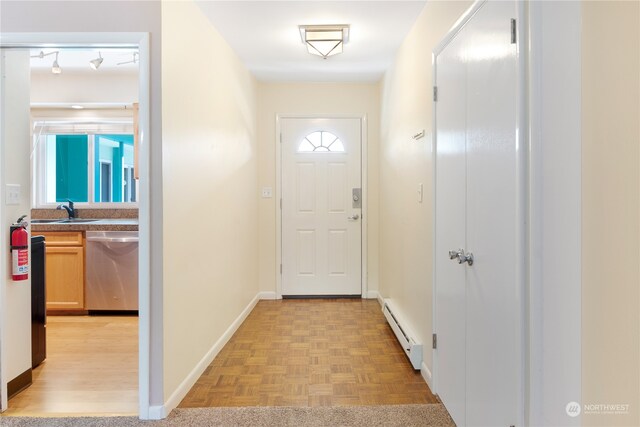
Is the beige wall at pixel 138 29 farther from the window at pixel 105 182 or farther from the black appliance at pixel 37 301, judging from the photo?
the window at pixel 105 182

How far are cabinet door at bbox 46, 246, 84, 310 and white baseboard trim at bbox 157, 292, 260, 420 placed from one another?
1.58 meters

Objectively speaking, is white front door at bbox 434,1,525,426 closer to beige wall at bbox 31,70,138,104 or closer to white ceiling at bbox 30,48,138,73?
white ceiling at bbox 30,48,138,73

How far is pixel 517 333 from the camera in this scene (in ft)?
4.36

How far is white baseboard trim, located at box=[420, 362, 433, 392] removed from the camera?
2.36 meters

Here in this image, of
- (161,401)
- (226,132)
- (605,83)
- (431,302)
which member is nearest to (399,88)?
(226,132)

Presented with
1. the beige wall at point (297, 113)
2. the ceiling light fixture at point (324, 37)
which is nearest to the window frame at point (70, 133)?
the beige wall at point (297, 113)

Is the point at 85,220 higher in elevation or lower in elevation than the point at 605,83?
lower

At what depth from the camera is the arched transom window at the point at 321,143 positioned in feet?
15.1

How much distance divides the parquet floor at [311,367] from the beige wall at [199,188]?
0.70 feet

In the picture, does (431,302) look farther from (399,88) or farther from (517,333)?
(399,88)

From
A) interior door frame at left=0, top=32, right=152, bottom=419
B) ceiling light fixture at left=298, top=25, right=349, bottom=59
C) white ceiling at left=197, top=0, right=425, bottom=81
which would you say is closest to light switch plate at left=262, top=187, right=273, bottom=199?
white ceiling at left=197, top=0, right=425, bottom=81

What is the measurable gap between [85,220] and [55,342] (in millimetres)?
1473

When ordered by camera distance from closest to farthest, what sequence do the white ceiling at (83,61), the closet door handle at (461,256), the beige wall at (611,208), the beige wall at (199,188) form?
the beige wall at (611,208)
the closet door handle at (461,256)
the beige wall at (199,188)
the white ceiling at (83,61)

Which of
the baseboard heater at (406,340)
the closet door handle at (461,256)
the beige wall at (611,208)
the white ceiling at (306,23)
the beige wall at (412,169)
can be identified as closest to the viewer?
the beige wall at (611,208)
